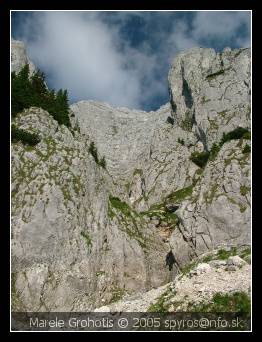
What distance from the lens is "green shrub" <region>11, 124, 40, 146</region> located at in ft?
156

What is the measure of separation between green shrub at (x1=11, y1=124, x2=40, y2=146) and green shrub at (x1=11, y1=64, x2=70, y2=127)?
14.8ft

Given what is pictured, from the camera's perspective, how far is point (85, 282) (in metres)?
42.2

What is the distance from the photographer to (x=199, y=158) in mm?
89688

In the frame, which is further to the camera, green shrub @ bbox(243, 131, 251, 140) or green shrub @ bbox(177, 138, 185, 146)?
green shrub @ bbox(177, 138, 185, 146)

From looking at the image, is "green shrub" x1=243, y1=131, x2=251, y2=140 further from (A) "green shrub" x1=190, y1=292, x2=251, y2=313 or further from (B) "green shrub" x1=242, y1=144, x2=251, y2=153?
(A) "green shrub" x1=190, y1=292, x2=251, y2=313

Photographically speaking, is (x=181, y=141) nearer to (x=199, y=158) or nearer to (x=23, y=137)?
(x=199, y=158)

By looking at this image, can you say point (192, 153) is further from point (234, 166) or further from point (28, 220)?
point (28, 220)

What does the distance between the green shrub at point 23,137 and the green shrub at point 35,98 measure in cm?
450

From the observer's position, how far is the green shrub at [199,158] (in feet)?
286

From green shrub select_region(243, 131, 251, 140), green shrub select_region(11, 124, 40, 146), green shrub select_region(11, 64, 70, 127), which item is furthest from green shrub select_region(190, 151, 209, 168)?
green shrub select_region(11, 124, 40, 146)

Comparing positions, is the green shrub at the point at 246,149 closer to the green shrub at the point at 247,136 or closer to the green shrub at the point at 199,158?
the green shrub at the point at 247,136

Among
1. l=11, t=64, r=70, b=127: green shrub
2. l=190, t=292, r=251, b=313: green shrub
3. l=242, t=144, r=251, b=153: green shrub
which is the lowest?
l=190, t=292, r=251, b=313: green shrub

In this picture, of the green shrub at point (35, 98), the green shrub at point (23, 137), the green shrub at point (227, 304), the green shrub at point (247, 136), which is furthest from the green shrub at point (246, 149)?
the green shrub at point (227, 304)
